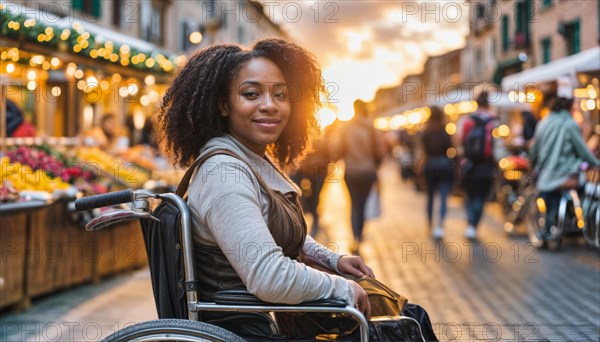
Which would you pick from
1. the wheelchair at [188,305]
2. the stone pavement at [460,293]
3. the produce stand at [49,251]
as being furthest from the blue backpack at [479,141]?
the wheelchair at [188,305]

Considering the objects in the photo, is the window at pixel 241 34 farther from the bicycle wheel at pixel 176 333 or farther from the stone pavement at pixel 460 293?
Result: the bicycle wheel at pixel 176 333

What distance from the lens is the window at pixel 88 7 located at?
21312mm

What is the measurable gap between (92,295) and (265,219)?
4.80 m

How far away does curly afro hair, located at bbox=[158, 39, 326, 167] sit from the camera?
2758 millimetres

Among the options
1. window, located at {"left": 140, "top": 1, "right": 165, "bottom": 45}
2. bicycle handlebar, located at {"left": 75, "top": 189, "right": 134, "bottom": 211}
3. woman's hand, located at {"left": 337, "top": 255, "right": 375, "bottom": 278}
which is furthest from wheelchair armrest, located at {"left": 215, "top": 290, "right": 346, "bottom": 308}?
window, located at {"left": 140, "top": 1, "right": 165, "bottom": 45}

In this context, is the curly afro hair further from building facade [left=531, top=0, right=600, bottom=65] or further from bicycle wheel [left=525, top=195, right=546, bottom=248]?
building facade [left=531, top=0, right=600, bottom=65]

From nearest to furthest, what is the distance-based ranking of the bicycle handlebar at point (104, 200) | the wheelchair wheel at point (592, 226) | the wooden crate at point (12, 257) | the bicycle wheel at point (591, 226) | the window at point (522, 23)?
the bicycle handlebar at point (104, 200) < the wooden crate at point (12, 257) < the wheelchair wheel at point (592, 226) < the bicycle wheel at point (591, 226) < the window at point (522, 23)

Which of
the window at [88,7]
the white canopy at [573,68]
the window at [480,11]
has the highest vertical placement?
the window at [480,11]

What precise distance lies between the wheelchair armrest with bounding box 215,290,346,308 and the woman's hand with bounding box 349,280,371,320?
0.12m

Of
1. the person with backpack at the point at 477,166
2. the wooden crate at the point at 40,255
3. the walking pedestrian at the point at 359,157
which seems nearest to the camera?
the wooden crate at the point at 40,255

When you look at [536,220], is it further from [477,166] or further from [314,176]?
[314,176]

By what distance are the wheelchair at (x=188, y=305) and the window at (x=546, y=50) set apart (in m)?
24.9

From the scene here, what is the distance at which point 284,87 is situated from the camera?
2854 mm

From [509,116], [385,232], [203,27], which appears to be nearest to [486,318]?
[385,232]
